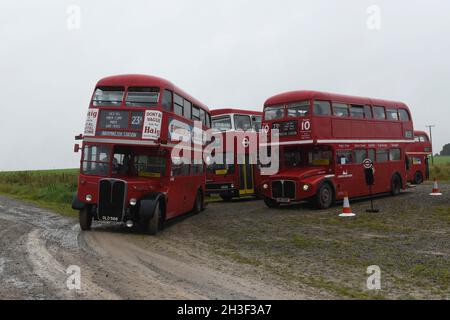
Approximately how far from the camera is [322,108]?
1580 cm

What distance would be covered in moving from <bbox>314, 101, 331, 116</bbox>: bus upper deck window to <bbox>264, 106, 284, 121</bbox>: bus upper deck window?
1362 mm

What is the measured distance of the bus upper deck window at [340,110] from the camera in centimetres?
1625

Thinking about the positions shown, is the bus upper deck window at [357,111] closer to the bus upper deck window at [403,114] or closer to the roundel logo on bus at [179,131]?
the bus upper deck window at [403,114]

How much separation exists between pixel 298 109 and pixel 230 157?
4733 mm

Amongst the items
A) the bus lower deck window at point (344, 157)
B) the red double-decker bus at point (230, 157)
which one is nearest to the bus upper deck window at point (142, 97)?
the bus lower deck window at point (344, 157)

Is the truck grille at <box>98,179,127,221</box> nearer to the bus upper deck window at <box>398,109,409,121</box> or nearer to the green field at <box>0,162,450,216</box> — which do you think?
the green field at <box>0,162,450,216</box>

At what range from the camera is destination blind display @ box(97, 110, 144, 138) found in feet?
35.2

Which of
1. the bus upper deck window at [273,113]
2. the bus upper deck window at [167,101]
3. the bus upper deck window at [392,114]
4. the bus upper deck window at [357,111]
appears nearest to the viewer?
the bus upper deck window at [167,101]

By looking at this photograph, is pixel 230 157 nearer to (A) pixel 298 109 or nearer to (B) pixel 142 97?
(A) pixel 298 109

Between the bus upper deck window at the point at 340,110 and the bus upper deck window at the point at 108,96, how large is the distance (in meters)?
8.38

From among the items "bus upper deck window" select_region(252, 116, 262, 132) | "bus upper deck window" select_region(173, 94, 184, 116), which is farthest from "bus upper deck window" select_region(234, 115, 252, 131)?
"bus upper deck window" select_region(173, 94, 184, 116)

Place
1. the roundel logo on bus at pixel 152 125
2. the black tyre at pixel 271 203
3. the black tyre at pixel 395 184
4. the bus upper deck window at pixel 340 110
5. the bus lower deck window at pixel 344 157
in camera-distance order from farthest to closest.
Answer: the black tyre at pixel 395 184, the black tyre at pixel 271 203, the bus upper deck window at pixel 340 110, the bus lower deck window at pixel 344 157, the roundel logo on bus at pixel 152 125

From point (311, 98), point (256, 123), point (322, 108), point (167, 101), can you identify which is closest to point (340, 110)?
point (322, 108)
